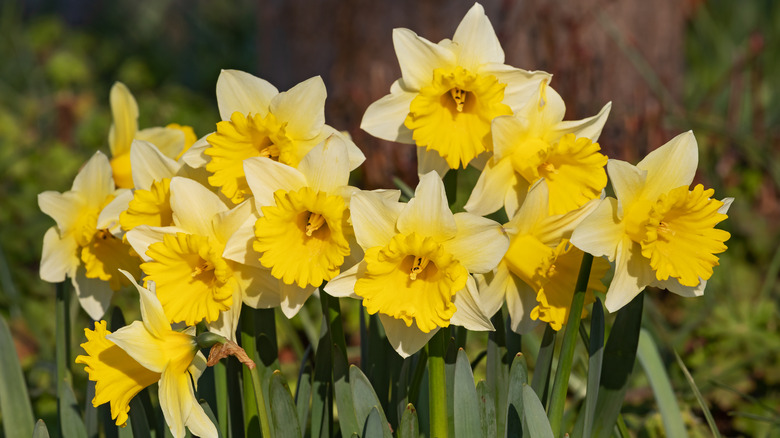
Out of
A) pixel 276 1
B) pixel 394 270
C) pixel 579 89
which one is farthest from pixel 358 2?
pixel 394 270

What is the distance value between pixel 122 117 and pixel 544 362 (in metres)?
0.95

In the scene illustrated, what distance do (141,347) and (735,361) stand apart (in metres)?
2.13

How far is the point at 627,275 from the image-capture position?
1.12 meters

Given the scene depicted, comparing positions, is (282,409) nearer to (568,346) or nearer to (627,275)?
(568,346)

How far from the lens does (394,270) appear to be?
1.09 meters

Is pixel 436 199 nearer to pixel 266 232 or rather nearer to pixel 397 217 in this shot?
pixel 397 217

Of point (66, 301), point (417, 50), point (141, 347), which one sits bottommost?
point (66, 301)

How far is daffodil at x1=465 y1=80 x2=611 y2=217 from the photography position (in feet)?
3.65

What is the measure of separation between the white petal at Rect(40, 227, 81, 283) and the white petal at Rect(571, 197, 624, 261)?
929 millimetres

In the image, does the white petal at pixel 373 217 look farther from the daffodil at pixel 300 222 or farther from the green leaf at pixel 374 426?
the green leaf at pixel 374 426

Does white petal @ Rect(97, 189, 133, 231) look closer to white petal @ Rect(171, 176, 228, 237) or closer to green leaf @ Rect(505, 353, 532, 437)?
white petal @ Rect(171, 176, 228, 237)

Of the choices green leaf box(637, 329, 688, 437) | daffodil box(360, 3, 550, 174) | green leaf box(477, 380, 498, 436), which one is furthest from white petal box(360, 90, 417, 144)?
green leaf box(637, 329, 688, 437)

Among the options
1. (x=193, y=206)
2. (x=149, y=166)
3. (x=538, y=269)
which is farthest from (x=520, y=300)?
(x=149, y=166)

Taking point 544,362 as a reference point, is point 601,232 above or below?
above
